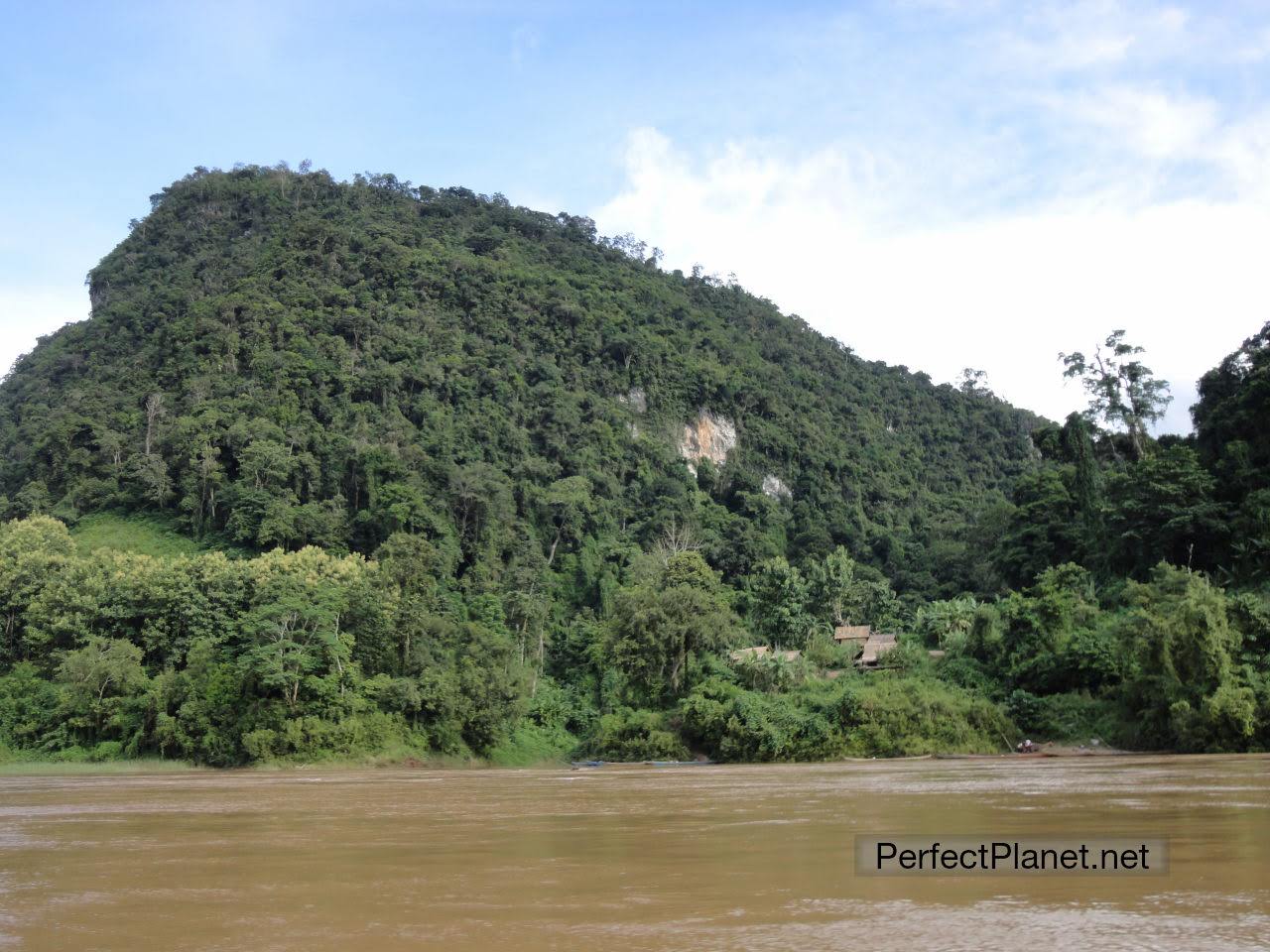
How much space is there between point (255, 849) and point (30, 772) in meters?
29.2

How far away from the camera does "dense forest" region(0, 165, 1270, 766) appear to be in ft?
123

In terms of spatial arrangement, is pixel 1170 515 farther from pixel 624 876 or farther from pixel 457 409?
pixel 457 409

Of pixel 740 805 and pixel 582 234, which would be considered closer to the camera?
pixel 740 805

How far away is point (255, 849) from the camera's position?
12156mm

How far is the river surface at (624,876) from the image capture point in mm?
7008

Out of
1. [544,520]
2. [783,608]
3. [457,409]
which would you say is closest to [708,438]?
[457,409]

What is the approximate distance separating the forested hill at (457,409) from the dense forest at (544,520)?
36cm

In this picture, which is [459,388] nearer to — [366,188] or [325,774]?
[366,188]

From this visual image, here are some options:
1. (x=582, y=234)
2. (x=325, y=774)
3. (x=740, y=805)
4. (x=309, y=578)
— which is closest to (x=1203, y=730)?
(x=740, y=805)

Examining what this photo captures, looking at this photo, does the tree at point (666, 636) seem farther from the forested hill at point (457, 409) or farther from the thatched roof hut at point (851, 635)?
the forested hill at point (457, 409)

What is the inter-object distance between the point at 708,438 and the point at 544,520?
82.9 ft

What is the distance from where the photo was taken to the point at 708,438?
9369cm

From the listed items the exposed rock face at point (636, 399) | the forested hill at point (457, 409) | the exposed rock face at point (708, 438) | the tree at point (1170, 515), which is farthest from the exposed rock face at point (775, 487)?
the tree at point (1170, 515)

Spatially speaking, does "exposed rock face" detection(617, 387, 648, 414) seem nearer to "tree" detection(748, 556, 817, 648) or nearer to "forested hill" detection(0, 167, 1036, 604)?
"forested hill" detection(0, 167, 1036, 604)
